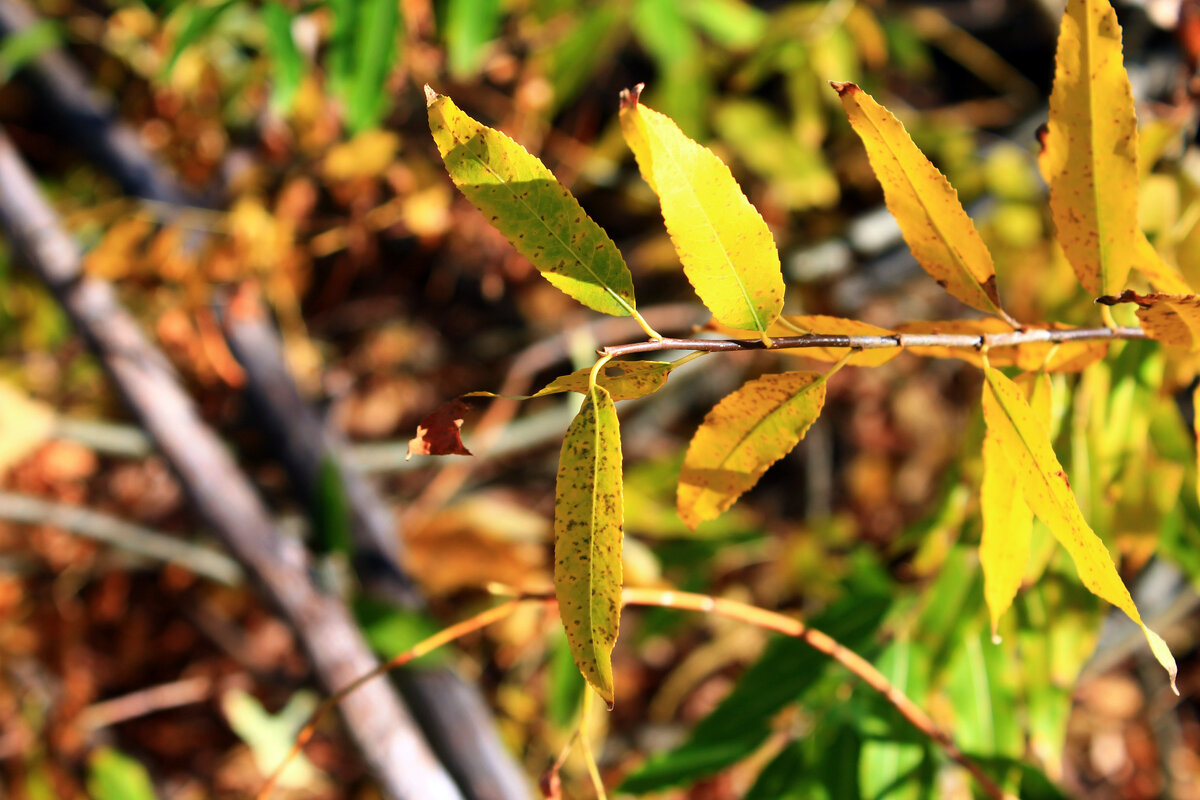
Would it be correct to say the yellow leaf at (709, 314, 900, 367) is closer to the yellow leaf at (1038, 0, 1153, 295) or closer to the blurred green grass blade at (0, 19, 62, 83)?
the yellow leaf at (1038, 0, 1153, 295)

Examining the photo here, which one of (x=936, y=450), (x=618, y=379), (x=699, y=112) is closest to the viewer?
(x=618, y=379)

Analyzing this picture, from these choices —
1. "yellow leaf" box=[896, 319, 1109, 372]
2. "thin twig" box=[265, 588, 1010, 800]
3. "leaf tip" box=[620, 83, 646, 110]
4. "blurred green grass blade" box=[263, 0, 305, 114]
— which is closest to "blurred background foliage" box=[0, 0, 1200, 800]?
"blurred green grass blade" box=[263, 0, 305, 114]

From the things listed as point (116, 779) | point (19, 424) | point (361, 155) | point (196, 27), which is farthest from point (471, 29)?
point (116, 779)

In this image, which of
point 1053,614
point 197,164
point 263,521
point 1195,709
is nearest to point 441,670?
point 263,521

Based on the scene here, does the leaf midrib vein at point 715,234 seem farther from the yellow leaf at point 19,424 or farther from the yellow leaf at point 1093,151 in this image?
the yellow leaf at point 19,424

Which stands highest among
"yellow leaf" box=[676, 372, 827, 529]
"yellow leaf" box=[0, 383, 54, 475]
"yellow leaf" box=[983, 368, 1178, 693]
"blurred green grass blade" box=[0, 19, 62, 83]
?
"blurred green grass blade" box=[0, 19, 62, 83]

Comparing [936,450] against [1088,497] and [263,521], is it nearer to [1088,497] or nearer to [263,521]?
[1088,497]
